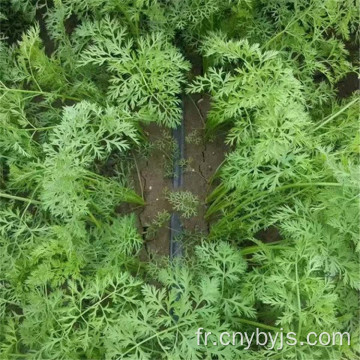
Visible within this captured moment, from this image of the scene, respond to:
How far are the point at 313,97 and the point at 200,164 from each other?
2.79 ft

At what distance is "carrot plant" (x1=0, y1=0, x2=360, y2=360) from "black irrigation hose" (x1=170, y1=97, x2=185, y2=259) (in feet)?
0.40

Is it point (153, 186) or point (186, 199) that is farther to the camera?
point (153, 186)

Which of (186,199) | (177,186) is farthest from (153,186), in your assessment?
(186,199)

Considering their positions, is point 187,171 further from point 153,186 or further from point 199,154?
point 153,186

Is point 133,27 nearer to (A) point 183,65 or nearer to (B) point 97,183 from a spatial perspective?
(A) point 183,65

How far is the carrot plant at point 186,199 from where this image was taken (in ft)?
6.64

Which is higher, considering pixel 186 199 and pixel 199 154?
pixel 199 154

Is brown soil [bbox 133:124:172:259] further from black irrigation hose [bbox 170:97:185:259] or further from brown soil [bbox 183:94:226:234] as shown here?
brown soil [bbox 183:94:226:234]

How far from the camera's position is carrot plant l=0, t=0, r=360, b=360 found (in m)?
2.02

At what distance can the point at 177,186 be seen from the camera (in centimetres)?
296

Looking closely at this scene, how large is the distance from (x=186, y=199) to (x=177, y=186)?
8.1 inches

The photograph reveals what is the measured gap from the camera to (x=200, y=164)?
3014mm

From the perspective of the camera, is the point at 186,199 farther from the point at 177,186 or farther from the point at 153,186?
the point at 153,186

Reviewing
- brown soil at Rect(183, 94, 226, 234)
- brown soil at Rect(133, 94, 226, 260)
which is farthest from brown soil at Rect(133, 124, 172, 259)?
brown soil at Rect(183, 94, 226, 234)
